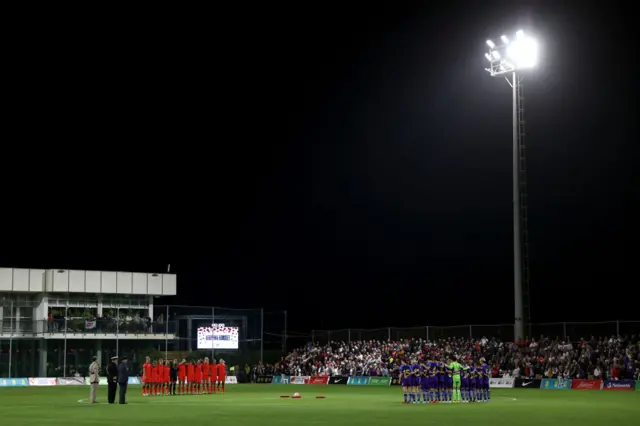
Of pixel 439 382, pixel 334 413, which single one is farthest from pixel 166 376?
pixel 334 413

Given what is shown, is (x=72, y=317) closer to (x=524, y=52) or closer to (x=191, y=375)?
(x=191, y=375)

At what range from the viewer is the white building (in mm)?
67438

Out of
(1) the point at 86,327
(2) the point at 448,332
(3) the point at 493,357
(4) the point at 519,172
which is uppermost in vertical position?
(4) the point at 519,172

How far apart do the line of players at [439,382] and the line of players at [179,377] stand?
13.8 meters

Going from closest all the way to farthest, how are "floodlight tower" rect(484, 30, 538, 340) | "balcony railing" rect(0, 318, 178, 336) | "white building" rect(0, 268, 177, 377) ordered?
"floodlight tower" rect(484, 30, 538, 340) < "balcony railing" rect(0, 318, 178, 336) < "white building" rect(0, 268, 177, 377)

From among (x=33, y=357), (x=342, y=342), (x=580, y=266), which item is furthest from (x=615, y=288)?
(x=33, y=357)

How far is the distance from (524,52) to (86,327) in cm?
3746

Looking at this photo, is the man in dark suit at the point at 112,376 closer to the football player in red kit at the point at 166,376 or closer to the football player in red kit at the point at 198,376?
the football player in red kit at the point at 166,376

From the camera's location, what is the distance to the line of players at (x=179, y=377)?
4253 cm

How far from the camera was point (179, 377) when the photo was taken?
4341 centimetres

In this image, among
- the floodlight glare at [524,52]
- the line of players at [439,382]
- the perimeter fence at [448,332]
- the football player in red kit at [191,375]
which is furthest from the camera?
the perimeter fence at [448,332]

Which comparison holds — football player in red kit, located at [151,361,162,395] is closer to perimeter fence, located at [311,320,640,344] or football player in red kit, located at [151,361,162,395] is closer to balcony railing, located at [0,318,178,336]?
perimeter fence, located at [311,320,640,344]

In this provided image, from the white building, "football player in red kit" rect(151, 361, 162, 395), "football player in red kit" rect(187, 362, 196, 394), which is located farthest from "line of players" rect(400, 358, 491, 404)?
the white building

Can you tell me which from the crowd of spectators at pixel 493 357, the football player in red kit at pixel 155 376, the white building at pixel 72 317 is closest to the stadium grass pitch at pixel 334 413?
the football player in red kit at pixel 155 376
